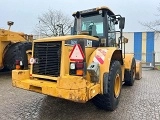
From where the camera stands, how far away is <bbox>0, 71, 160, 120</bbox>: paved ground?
14.4ft

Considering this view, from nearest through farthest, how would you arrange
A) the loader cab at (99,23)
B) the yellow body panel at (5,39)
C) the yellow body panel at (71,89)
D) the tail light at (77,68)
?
1. the yellow body panel at (71,89)
2. the tail light at (77,68)
3. the loader cab at (99,23)
4. the yellow body panel at (5,39)

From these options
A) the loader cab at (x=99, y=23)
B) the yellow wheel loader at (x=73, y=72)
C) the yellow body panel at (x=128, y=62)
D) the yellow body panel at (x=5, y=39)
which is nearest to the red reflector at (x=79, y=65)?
the yellow wheel loader at (x=73, y=72)

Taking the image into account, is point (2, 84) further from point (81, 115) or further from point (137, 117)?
point (137, 117)

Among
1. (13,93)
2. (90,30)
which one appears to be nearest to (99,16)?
(90,30)

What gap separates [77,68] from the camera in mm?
3812

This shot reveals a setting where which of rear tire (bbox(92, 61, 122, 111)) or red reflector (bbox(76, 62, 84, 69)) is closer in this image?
red reflector (bbox(76, 62, 84, 69))

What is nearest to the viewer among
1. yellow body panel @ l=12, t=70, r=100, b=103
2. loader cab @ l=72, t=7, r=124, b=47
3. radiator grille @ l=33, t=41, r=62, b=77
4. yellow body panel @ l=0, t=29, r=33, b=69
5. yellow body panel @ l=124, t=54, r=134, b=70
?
yellow body panel @ l=12, t=70, r=100, b=103

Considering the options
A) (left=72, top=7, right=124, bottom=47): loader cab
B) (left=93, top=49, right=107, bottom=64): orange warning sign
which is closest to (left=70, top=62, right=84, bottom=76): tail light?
(left=93, top=49, right=107, bottom=64): orange warning sign

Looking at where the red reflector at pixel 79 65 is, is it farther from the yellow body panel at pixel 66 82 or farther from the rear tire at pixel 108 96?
the rear tire at pixel 108 96

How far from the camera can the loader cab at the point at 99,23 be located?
536 cm

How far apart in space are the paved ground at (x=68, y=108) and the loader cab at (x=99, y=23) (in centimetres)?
158

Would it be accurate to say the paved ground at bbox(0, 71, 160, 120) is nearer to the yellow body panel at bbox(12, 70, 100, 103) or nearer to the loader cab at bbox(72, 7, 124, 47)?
the yellow body panel at bbox(12, 70, 100, 103)

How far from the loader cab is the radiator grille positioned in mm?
1196

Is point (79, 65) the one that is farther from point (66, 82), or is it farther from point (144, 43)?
point (144, 43)
